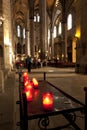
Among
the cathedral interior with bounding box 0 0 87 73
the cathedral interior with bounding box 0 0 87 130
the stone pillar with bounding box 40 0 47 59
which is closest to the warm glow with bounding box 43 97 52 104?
the cathedral interior with bounding box 0 0 87 130

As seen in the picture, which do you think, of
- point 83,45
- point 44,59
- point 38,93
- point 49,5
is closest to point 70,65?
point 44,59

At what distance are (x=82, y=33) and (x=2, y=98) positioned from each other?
11.6 m

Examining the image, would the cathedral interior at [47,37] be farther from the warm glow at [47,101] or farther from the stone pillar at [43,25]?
the warm glow at [47,101]

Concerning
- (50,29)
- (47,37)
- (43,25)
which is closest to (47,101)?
(43,25)

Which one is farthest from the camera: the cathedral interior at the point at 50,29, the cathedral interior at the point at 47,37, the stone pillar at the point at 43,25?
the stone pillar at the point at 43,25

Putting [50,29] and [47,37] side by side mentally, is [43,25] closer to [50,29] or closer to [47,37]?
[47,37]

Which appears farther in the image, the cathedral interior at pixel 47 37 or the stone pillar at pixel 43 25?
the stone pillar at pixel 43 25

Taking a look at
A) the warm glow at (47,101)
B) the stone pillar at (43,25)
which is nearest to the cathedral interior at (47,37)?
the stone pillar at (43,25)

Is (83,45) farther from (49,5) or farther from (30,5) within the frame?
(49,5)

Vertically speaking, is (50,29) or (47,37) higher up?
(50,29)

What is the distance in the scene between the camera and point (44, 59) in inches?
1069

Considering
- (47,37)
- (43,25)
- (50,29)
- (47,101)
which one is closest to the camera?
(47,101)

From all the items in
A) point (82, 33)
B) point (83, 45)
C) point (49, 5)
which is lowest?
point (83, 45)

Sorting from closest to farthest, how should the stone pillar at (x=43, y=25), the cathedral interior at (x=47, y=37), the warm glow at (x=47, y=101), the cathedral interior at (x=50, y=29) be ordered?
the warm glow at (x=47, y=101), the cathedral interior at (x=47, y=37), the cathedral interior at (x=50, y=29), the stone pillar at (x=43, y=25)
